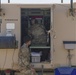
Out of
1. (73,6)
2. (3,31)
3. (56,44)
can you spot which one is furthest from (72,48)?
(3,31)

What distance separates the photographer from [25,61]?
9375mm

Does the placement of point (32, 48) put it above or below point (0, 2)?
below

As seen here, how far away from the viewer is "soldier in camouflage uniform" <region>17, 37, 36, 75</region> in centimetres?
934

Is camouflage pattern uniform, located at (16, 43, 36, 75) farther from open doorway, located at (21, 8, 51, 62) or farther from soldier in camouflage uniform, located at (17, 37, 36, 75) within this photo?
open doorway, located at (21, 8, 51, 62)

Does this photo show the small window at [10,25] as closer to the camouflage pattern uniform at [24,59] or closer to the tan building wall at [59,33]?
the tan building wall at [59,33]

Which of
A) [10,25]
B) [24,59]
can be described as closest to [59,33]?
[24,59]

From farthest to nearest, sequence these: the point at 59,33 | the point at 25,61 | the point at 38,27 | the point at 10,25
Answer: the point at 38,27 → the point at 59,33 → the point at 10,25 → the point at 25,61

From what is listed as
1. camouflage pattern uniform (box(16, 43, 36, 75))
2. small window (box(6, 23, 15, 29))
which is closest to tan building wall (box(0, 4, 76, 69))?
small window (box(6, 23, 15, 29))

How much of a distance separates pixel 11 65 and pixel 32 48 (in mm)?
669

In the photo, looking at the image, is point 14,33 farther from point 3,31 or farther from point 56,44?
point 56,44

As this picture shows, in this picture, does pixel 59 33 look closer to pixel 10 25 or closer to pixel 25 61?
pixel 25 61

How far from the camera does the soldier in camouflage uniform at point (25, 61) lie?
9344 mm

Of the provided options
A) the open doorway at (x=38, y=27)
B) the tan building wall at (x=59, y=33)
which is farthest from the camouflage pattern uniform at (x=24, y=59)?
the open doorway at (x=38, y=27)

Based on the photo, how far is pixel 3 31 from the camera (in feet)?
31.3
